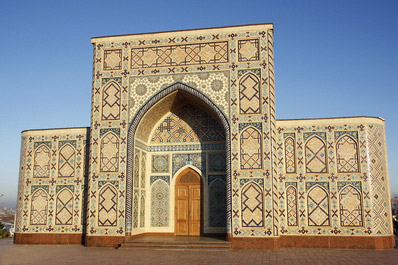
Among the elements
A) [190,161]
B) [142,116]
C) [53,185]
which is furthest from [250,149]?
[53,185]

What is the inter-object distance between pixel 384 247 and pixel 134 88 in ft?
26.3

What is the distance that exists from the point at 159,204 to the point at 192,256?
11.9ft

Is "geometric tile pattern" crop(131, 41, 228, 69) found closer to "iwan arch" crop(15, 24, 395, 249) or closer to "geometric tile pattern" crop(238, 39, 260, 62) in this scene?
"iwan arch" crop(15, 24, 395, 249)

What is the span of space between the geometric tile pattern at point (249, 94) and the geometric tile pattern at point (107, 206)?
14.0ft

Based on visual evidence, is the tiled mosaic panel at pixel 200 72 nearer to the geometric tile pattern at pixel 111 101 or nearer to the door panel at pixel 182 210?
the geometric tile pattern at pixel 111 101

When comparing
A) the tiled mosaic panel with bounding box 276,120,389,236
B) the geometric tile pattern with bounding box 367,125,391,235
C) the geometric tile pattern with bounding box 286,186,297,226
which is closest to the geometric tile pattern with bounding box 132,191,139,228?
the tiled mosaic panel with bounding box 276,120,389,236

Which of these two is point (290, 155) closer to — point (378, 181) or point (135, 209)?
point (378, 181)

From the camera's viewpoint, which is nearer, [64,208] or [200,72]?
[200,72]

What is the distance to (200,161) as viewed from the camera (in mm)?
12180

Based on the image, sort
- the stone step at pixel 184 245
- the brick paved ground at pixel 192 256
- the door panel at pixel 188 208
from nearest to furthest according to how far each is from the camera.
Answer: the brick paved ground at pixel 192 256, the stone step at pixel 184 245, the door panel at pixel 188 208

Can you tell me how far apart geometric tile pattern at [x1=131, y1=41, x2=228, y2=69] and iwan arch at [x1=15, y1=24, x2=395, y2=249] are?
3cm

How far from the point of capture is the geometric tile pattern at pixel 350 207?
34.2 feet

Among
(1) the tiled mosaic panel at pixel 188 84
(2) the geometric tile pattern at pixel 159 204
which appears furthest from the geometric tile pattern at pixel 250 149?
(2) the geometric tile pattern at pixel 159 204

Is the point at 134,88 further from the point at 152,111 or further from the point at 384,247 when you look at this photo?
the point at 384,247
